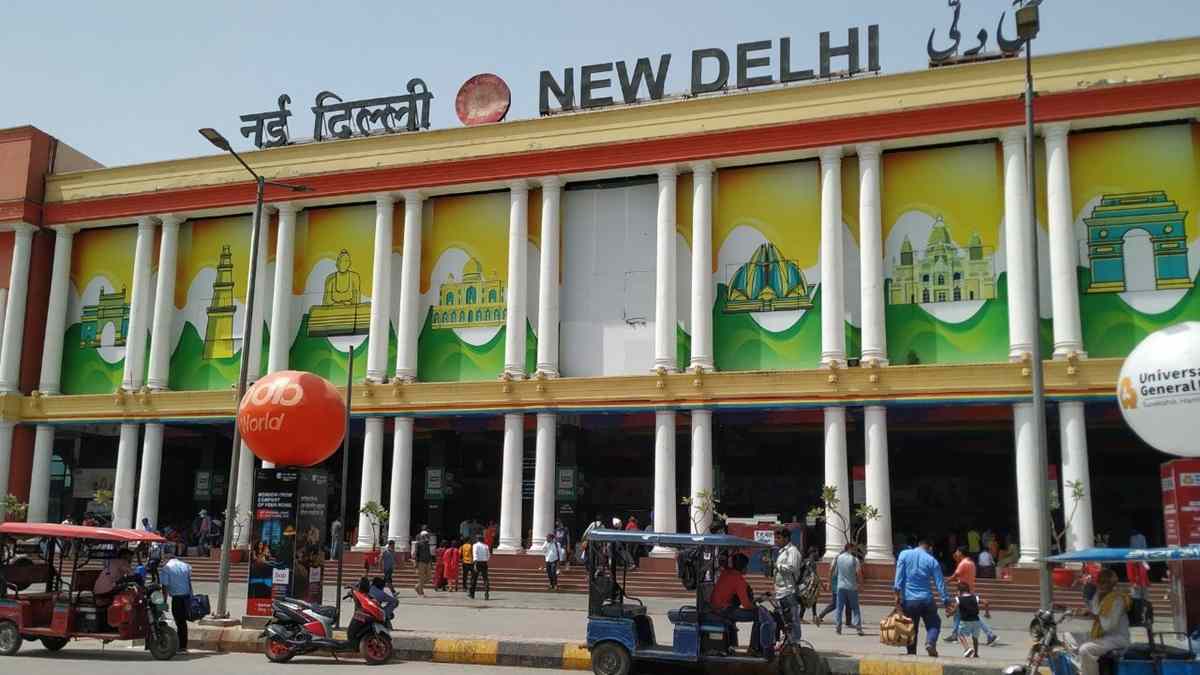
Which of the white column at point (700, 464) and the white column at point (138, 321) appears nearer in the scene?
the white column at point (700, 464)

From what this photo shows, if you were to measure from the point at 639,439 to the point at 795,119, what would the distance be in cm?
1542

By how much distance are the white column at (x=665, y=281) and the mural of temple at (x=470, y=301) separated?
604cm

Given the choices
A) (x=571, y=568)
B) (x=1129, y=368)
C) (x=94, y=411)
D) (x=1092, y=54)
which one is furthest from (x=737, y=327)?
(x=94, y=411)

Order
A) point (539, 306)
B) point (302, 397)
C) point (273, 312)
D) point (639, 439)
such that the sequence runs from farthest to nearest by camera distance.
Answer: point (639, 439), point (273, 312), point (539, 306), point (302, 397)

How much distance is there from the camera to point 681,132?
37.0m

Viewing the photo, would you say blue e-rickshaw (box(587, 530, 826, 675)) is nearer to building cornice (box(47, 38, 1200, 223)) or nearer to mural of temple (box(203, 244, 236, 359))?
building cornice (box(47, 38, 1200, 223))

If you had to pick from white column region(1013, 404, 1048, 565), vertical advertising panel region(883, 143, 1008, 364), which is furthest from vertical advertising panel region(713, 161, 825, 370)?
white column region(1013, 404, 1048, 565)

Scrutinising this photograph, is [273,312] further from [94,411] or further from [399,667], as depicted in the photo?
[399,667]

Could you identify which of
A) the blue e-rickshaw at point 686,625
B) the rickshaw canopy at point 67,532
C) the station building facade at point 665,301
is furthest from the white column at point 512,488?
the blue e-rickshaw at point 686,625

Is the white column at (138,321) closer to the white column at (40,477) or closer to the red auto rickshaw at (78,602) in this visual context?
the white column at (40,477)

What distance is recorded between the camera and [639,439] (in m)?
44.6

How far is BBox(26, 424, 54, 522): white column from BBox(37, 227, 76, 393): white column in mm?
1799

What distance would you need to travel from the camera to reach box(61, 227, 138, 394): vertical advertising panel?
144 feet

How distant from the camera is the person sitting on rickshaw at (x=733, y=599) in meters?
16.5
